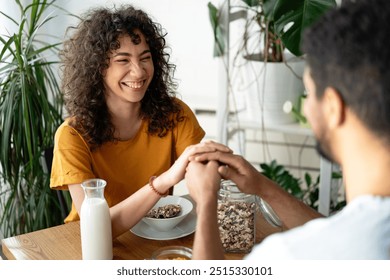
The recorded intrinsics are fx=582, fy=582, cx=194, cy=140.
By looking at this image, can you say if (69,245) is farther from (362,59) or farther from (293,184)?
(293,184)

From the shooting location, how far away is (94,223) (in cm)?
133

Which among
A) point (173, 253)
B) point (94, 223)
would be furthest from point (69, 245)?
point (173, 253)

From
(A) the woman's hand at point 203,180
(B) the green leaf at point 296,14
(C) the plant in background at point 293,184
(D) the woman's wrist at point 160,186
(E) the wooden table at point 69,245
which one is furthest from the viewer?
(C) the plant in background at point 293,184

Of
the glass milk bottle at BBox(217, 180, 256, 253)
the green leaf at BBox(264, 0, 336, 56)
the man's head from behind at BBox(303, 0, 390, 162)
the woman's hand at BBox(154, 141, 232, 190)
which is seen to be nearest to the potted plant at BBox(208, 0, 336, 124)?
the green leaf at BBox(264, 0, 336, 56)

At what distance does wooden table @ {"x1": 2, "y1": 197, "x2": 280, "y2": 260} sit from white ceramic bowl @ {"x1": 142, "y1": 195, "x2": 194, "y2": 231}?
4 cm

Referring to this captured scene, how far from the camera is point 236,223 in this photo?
4.62 ft

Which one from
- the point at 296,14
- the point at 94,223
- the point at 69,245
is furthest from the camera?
the point at 296,14

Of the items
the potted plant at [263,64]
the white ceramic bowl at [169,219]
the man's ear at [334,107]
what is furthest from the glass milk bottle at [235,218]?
the potted plant at [263,64]

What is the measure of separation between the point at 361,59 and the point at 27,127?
154 cm

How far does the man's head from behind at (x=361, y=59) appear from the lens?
881 mm

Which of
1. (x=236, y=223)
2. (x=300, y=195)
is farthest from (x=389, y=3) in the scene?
(x=300, y=195)

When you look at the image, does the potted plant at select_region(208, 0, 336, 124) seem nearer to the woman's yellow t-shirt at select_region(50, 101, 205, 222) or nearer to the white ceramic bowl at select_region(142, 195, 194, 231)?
the woman's yellow t-shirt at select_region(50, 101, 205, 222)

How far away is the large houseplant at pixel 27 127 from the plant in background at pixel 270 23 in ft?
2.46

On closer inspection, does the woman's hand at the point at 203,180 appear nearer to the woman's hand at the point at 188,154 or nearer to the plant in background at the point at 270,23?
the woman's hand at the point at 188,154
